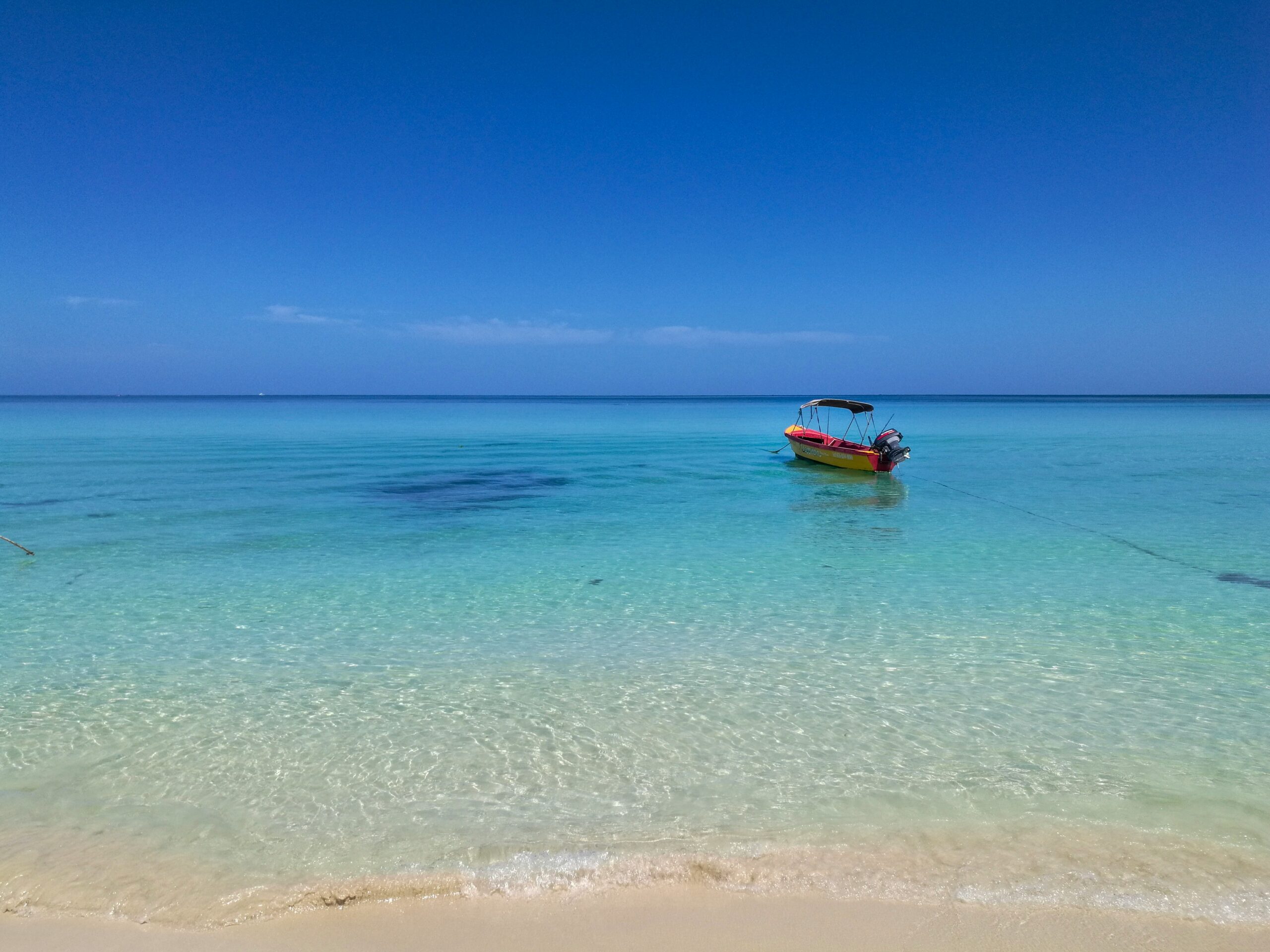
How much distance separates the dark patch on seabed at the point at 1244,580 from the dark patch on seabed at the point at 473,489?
1485cm

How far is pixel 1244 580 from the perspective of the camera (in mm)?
11836

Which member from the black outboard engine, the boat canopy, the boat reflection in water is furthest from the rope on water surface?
the boat canopy

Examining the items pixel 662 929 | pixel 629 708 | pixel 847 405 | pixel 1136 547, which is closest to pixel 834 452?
pixel 847 405

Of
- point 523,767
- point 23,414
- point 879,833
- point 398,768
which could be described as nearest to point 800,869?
point 879,833

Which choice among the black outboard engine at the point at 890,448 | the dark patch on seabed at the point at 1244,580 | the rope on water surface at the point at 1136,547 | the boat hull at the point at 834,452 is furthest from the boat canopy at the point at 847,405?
the dark patch on seabed at the point at 1244,580

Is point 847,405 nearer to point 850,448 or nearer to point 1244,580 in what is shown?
point 850,448

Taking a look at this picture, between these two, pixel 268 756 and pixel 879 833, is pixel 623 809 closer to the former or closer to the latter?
pixel 879 833

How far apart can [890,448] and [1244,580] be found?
600 inches

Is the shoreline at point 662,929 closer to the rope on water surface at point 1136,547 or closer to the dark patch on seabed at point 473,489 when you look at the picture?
the rope on water surface at point 1136,547

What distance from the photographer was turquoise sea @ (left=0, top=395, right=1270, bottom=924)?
4625 millimetres

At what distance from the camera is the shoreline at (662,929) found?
154 inches

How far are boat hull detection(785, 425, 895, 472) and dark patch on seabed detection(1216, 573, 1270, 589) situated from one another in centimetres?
1486

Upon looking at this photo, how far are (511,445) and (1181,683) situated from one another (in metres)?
36.7

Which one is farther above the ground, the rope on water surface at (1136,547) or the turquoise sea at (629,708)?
the rope on water surface at (1136,547)
